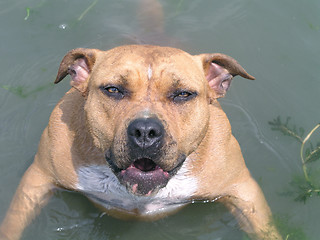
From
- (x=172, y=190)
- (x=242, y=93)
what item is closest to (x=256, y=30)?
(x=242, y=93)

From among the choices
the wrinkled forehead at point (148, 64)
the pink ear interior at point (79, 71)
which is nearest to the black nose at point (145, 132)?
the wrinkled forehead at point (148, 64)

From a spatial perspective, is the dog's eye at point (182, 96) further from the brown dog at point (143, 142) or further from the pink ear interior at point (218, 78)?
the pink ear interior at point (218, 78)

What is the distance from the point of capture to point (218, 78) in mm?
5340

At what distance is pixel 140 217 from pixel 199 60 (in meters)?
2.09

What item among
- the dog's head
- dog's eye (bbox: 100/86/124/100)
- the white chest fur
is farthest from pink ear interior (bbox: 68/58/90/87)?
the white chest fur

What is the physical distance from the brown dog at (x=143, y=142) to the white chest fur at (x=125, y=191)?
0.01 metres

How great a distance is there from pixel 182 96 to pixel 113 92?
68 cm

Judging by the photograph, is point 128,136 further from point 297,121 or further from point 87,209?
point 297,121

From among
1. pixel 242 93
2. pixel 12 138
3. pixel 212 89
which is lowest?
pixel 12 138

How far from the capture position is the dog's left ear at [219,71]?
5.14m

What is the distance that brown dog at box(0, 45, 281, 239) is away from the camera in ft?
14.5

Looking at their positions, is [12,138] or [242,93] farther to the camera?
[242,93]

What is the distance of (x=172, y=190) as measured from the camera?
536cm

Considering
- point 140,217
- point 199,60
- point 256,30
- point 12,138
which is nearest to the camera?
point 199,60
